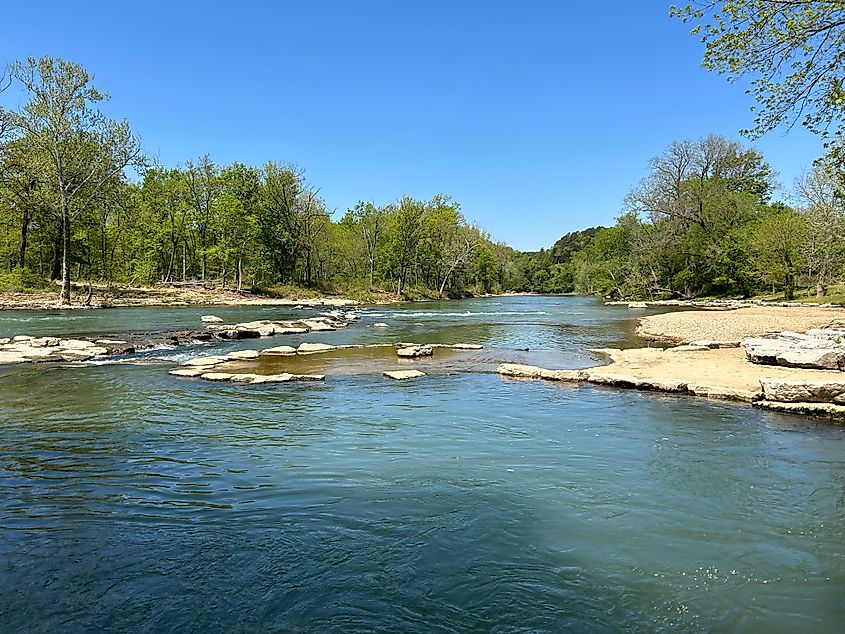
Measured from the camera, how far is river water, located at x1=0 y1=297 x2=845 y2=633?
475 centimetres

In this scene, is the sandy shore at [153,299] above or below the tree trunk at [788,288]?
below

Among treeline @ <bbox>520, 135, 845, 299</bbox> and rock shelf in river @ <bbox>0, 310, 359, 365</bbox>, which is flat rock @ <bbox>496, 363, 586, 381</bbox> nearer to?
rock shelf in river @ <bbox>0, 310, 359, 365</bbox>

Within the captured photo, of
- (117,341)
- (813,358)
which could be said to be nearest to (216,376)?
(117,341)

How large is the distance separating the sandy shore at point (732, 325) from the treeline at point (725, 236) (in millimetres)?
15120

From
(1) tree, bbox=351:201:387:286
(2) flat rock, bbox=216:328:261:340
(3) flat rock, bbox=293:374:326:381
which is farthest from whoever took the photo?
(1) tree, bbox=351:201:387:286

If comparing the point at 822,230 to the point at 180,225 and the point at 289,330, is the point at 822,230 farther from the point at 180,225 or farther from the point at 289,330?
the point at 180,225

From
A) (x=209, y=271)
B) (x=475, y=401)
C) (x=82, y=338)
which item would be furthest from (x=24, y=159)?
(x=475, y=401)

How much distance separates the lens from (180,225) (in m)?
60.4

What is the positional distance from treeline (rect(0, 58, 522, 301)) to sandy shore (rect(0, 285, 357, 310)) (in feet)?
6.19

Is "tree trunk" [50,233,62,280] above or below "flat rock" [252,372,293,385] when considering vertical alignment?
above

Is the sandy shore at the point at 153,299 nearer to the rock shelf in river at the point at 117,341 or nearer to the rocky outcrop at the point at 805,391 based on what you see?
the rock shelf in river at the point at 117,341

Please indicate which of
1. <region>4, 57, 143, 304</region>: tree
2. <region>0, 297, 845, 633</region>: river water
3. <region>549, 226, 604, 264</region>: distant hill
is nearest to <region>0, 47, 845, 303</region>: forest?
<region>4, 57, 143, 304</region>: tree

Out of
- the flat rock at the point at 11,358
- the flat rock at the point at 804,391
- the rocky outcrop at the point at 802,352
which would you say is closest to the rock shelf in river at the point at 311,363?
the flat rock at the point at 11,358

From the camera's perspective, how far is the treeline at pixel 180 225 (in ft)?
127
